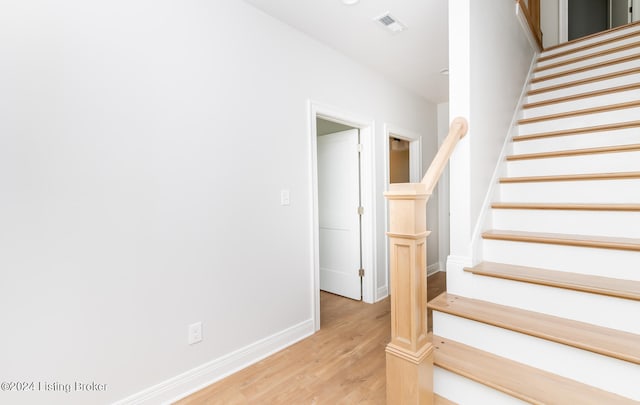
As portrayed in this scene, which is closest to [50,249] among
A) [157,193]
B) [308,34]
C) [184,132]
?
[157,193]

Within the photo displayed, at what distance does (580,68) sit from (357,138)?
80.9 inches

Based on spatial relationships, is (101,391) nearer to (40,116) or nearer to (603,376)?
(40,116)

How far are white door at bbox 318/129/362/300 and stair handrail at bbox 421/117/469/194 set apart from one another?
1.53 m

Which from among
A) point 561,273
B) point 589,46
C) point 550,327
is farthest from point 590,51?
point 550,327

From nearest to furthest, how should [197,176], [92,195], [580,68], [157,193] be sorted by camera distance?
[92,195] → [157,193] → [197,176] → [580,68]

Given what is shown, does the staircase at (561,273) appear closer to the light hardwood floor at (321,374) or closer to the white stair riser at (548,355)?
the white stair riser at (548,355)

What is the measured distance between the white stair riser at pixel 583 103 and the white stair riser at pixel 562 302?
173 centimetres

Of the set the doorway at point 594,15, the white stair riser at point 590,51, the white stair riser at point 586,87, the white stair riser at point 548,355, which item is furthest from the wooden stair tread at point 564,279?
the doorway at point 594,15

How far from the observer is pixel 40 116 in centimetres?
128

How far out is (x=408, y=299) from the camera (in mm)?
1262

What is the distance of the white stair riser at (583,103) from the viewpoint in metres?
2.10

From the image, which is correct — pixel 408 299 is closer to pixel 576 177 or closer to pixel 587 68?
pixel 576 177

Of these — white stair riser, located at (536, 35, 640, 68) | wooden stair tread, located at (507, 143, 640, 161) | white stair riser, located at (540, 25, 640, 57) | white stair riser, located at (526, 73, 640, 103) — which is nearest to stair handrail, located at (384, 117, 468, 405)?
wooden stair tread, located at (507, 143, 640, 161)

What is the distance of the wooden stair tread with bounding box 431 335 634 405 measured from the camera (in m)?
1.11
